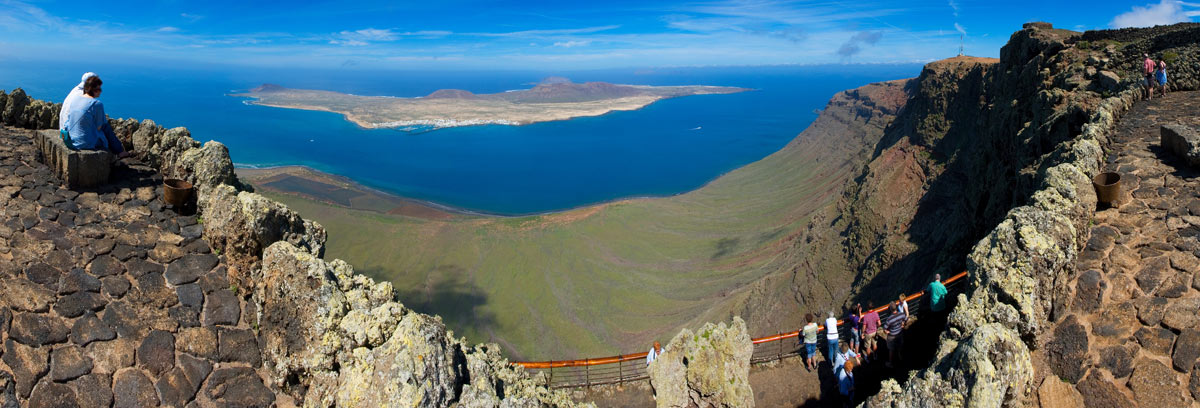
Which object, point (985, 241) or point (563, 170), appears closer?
point (985, 241)

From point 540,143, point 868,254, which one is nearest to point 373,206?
point 868,254

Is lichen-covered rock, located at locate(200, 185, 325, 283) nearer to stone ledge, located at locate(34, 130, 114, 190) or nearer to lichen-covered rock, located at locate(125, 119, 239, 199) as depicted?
lichen-covered rock, located at locate(125, 119, 239, 199)

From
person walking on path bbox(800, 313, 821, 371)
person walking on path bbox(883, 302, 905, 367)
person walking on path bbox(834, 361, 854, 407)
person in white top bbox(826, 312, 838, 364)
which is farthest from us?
person walking on path bbox(800, 313, 821, 371)

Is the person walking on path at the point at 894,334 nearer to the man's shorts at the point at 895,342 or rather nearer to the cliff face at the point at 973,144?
the man's shorts at the point at 895,342

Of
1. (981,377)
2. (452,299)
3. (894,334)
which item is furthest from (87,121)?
(452,299)

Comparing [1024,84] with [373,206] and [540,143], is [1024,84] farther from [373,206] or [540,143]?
[540,143]

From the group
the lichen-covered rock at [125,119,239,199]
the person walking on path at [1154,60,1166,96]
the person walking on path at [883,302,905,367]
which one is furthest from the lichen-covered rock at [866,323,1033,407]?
the person walking on path at [1154,60,1166,96]

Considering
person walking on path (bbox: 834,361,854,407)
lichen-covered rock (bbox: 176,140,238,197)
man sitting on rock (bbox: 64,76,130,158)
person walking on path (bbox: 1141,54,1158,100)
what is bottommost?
person walking on path (bbox: 834,361,854,407)
